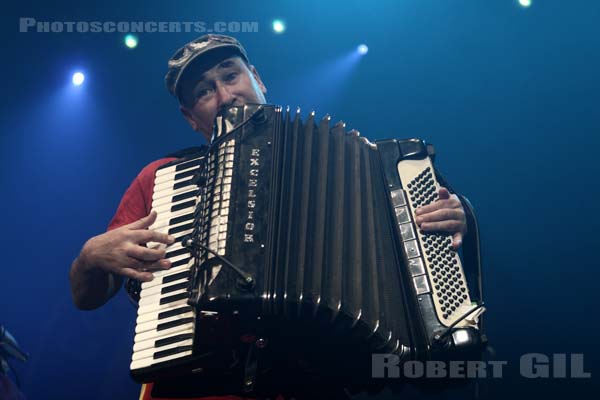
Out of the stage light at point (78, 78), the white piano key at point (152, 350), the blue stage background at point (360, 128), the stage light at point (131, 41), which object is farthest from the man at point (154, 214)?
the stage light at point (78, 78)

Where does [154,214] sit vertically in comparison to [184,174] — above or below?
below

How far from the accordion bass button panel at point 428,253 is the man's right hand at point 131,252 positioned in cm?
75

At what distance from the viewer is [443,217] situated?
5.62 feet

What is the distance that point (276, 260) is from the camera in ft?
4.89

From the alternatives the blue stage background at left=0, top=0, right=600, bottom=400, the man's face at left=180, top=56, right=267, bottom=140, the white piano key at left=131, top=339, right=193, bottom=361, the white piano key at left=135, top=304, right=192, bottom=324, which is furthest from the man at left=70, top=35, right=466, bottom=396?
the blue stage background at left=0, top=0, right=600, bottom=400

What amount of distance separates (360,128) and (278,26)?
0.94 metres

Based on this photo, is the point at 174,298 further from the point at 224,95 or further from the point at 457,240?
the point at 224,95

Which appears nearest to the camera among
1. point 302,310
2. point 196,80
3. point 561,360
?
point 302,310

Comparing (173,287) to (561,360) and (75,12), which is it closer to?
(561,360)

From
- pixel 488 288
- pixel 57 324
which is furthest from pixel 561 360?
pixel 57 324

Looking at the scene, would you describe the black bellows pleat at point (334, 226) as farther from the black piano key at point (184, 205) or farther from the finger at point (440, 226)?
the black piano key at point (184, 205)

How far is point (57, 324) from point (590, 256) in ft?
10.2

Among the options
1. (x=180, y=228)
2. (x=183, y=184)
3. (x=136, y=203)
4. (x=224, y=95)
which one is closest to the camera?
(x=180, y=228)

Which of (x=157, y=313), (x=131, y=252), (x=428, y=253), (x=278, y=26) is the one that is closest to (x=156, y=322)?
(x=157, y=313)
